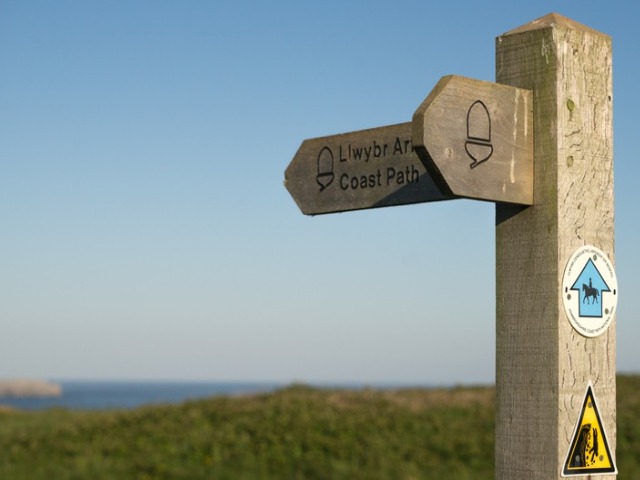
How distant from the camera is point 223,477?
11594 mm

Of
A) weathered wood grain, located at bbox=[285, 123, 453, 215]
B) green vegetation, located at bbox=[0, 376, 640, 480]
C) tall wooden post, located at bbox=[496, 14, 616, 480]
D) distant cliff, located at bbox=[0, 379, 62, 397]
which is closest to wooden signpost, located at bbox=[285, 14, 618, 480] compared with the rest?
tall wooden post, located at bbox=[496, 14, 616, 480]

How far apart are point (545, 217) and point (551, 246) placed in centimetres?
10

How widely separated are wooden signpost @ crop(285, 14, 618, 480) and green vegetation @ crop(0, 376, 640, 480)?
8023 millimetres

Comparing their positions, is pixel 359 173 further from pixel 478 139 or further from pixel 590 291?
pixel 590 291

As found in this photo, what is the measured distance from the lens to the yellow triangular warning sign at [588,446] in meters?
3.09

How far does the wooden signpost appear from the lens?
3.03m

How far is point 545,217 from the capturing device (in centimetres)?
311

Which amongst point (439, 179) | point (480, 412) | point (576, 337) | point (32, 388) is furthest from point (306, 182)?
point (32, 388)

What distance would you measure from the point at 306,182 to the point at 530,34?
3.95ft

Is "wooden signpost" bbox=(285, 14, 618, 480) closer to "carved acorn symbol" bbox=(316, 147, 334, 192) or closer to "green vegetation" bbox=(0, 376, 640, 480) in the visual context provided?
"carved acorn symbol" bbox=(316, 147, 334, 192)

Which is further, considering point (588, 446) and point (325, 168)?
point (325, 168)

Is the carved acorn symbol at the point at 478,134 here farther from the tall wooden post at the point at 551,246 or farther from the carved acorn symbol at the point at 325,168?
the carved acorn symbol at the point at 325,168

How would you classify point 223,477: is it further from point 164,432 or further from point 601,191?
point 601,191

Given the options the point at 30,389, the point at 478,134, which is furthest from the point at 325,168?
the point at 30,389
